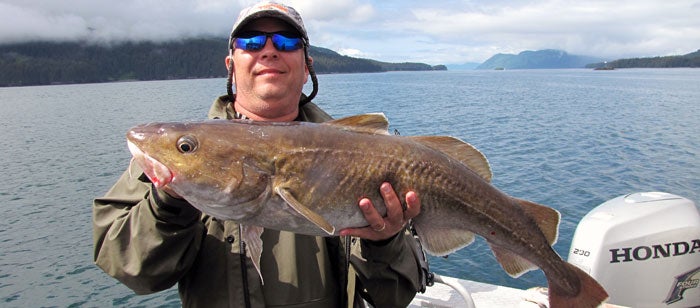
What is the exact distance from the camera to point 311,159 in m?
2.83

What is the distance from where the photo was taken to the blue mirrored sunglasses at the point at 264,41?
3.85m

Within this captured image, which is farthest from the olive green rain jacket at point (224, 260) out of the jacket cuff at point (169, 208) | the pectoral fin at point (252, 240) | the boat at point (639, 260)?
the boat at point (639, 260)

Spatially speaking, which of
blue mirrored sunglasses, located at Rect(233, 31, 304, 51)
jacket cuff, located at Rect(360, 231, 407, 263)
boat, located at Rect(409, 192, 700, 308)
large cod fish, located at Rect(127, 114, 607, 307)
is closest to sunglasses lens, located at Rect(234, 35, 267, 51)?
blue mirrored sunglasses, located at Rect(233, 31, 304, 51)

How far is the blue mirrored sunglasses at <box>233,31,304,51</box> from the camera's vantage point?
385 centimetres

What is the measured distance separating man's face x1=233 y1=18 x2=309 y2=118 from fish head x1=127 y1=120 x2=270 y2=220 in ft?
3.54

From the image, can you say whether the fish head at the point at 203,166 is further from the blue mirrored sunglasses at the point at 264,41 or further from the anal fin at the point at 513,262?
the anal fin at the point at 513,262

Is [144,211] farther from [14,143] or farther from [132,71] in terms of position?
[132,71]

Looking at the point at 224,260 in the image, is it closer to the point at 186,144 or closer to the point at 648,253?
the point at 186,144

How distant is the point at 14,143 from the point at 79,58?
197166mm

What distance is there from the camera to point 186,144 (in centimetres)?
269

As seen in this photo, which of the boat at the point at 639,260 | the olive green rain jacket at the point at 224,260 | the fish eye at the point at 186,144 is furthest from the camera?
the boat at the point at 639,260

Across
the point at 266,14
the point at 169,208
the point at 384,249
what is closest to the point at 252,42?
the point at 266,14

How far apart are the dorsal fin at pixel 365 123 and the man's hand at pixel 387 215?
0.42 m

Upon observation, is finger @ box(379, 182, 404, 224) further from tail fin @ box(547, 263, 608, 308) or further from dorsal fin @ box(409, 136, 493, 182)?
tail fin @ box(547, 263, 608, 308)
